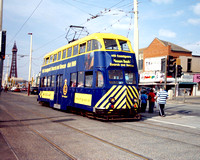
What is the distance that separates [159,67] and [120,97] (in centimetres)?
3325

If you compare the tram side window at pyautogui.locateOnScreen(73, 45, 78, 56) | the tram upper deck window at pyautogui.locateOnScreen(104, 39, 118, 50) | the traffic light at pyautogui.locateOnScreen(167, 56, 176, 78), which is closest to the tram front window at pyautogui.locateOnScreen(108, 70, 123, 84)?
the tram upper deck window at pyautogui.locateOnScreen(104, 39, 118, 50)

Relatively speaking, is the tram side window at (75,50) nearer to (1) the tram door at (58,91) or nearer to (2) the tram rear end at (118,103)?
(1) the tram door at (58,91)

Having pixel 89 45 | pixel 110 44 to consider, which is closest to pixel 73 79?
pixel 89 45

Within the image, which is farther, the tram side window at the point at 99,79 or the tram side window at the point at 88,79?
the tram side window at the point at 88,79

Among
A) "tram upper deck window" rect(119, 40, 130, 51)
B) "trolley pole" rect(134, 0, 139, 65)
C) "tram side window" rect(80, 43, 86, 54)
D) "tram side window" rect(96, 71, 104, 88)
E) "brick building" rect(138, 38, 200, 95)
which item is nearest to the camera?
"tram side window" rect(96, 71, 104, 88)

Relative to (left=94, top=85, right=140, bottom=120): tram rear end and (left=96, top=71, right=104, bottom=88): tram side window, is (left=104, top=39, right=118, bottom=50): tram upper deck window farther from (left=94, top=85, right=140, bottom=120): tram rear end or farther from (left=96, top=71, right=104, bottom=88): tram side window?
(left=94, top=85, right=140, bottom=120): tram rear end

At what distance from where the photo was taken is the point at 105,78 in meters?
11.2

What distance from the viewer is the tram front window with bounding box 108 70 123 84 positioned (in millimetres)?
11387

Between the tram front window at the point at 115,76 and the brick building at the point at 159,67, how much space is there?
3038 centimetres

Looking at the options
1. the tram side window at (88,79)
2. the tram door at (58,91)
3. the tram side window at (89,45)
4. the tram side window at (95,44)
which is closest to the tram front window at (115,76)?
the tram side window at (88,79)

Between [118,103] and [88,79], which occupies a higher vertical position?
[88,79]

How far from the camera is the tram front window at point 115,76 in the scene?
11.4m

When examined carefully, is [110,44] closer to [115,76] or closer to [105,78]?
[115,76]

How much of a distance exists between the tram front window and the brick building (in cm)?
3038
